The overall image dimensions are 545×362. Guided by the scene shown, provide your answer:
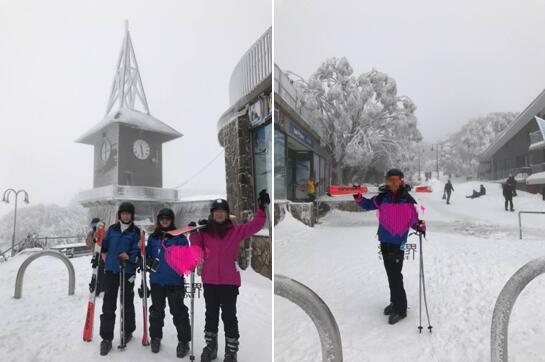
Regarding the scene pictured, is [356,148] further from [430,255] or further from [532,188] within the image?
[532,188]

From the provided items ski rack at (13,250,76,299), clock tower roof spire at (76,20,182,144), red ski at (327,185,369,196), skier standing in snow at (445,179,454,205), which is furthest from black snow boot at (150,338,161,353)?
skier standing in snow at (445,179,454,205)

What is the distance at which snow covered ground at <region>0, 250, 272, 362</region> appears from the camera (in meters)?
1.03

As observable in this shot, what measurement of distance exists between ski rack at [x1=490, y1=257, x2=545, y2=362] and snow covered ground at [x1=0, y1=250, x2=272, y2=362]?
2.27 ft

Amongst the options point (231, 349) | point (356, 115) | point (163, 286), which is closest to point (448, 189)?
point (356, 115)

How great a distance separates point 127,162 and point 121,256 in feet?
1.14

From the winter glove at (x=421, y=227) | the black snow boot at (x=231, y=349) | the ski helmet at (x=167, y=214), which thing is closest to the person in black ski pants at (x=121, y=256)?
the ski helmet at (x=167, y=214)

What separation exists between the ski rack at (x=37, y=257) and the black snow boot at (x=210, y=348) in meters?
0.52

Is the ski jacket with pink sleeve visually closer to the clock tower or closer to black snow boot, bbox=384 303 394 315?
the clock tower

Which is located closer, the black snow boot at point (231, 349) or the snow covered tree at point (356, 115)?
the black snow boot at point (231, 349)

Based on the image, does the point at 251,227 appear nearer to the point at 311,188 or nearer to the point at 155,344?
the point at 311,188

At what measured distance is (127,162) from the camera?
1.17 m

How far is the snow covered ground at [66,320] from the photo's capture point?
103cm

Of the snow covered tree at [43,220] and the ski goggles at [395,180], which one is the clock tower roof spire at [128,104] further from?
the ski goggles at [395,180]

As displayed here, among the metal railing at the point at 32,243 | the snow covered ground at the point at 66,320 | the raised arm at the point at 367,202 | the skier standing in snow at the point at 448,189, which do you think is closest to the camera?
the snow covered ground at the point at 66,320
